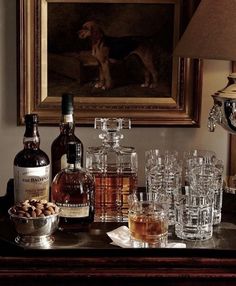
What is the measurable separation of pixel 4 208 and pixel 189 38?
2.10 ft

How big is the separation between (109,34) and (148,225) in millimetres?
687

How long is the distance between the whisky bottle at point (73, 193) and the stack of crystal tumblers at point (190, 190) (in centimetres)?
17

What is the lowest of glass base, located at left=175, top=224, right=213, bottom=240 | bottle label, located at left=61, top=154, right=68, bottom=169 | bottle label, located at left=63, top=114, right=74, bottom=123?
glass base, located at left=175, top=224, right=213, bottom=240

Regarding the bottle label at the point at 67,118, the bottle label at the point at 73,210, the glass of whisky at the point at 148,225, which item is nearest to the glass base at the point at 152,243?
the glass of whisky at the point at 148,225

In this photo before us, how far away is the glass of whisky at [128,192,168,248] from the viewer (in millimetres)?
1403

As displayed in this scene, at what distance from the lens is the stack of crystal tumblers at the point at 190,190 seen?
1453 millimetres

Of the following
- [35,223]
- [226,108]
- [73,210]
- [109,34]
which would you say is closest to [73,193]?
[73,210]

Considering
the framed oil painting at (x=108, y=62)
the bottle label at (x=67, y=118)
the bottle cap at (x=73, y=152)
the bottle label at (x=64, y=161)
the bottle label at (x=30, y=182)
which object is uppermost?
the framed oil painting at (x=108, y=62)

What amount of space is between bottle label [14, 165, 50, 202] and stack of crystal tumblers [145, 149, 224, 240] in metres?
0.27

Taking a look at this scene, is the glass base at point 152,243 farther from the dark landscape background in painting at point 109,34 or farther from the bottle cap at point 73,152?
the dark landscape background in painting at point 109,34

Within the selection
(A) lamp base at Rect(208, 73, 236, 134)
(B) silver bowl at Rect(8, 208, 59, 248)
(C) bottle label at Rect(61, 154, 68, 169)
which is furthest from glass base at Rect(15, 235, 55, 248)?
(A) lamp base at Rect(208, 73, 236, 134)

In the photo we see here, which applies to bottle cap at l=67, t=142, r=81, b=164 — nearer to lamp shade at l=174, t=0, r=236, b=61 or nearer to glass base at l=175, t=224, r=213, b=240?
glass base at l=175, t=224, r=213, b=240
